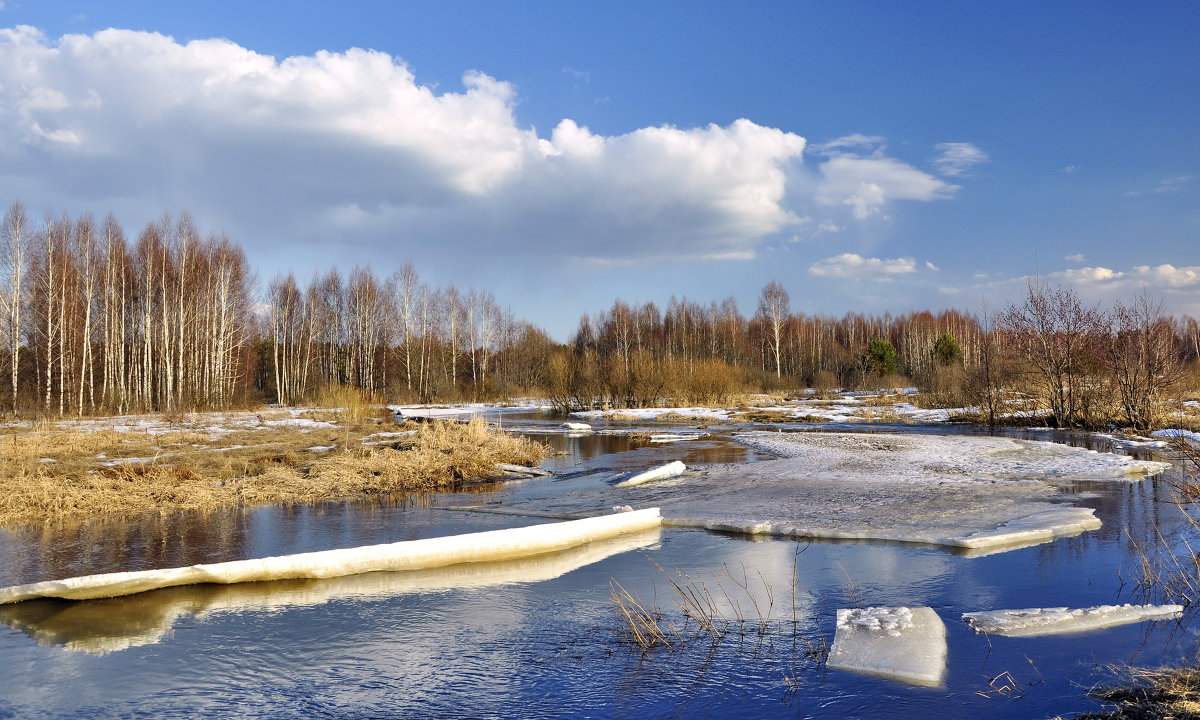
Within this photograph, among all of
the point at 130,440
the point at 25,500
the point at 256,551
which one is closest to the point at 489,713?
the point at 256,551

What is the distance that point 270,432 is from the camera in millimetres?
24797

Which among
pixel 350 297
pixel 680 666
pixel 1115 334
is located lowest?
pixel 680 666

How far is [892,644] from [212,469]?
46.7 feet

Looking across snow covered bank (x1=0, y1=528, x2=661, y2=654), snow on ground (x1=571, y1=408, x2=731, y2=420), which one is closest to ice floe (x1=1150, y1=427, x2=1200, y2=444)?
snow on ground (x1=571, y1=408, x2=731, y2=420)

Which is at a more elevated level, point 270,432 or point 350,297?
point 350,297

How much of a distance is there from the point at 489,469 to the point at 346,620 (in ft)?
33.9

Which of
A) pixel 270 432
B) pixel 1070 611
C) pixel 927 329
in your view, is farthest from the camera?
pixel 927 329

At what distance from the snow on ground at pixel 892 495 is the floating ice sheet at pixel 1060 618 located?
8.54ft

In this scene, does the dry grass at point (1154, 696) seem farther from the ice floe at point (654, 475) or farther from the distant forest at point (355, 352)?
the distant forest at point (355, 352)

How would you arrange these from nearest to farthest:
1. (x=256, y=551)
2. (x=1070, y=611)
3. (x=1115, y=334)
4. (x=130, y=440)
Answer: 1. (x=1070, y=611)
2. (x=256, y=551)
3. (x=130, y=440)
4. (x=1115, y=334)

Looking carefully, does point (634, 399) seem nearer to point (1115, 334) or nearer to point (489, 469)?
point (1115, 334)

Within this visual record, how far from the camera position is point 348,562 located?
860cm

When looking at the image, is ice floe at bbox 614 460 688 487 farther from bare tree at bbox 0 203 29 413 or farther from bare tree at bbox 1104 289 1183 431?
bare tree at bbox 0 203 29 413

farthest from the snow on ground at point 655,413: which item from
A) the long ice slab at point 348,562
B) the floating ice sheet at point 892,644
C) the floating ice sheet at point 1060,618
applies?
the floating ice sheet at point 892,644
